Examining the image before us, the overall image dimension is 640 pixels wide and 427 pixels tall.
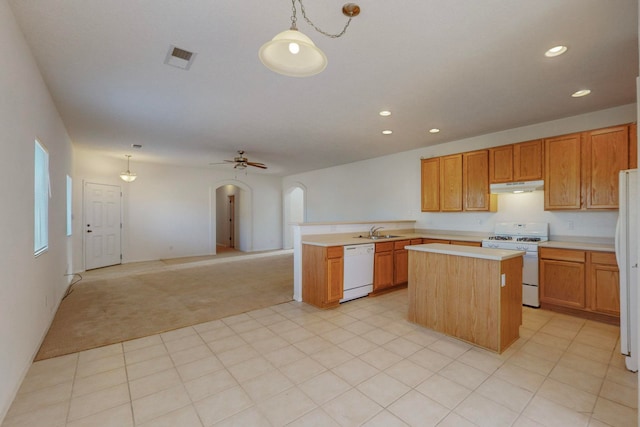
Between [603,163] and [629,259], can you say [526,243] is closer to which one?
[603,163]

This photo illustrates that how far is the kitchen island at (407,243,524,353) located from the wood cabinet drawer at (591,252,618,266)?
4.25 ft

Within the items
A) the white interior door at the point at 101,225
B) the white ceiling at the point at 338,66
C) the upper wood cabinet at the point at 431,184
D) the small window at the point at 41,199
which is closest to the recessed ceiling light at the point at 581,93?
the white ceiling at the point at 338,66

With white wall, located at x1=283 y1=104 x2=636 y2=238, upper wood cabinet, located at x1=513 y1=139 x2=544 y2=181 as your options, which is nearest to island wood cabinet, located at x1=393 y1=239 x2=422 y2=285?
white wall, located at x1=283 y1=104 x2=636 y2=238

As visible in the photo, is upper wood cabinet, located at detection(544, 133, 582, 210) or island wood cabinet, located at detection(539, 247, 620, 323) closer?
island wood cabinet, located at detection(539, 247, 620, 323)

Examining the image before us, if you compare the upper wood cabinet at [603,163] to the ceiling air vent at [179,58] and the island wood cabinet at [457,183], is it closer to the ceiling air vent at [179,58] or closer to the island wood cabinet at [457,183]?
the island wood cabinet at [457,183]

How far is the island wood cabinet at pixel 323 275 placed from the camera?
152 inches

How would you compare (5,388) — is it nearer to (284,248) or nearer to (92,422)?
(92,422)

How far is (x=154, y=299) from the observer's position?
14.1 feet

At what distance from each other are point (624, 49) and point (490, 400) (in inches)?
121

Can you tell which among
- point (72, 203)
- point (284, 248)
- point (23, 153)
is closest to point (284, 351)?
point (23, 153)

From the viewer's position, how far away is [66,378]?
2285 millimetres

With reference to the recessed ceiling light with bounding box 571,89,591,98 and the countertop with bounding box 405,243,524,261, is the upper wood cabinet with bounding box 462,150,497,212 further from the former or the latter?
the countertop with bounding box 405,243,524,261

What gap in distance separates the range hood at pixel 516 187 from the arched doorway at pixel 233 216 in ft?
22.9

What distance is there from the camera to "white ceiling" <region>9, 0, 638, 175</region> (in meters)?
1.95
